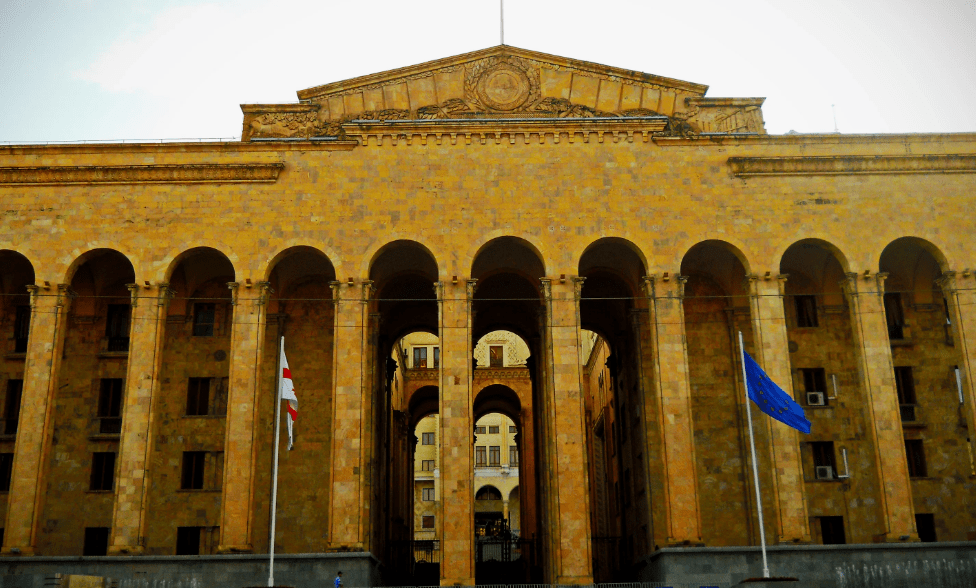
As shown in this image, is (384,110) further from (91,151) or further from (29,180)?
(29,180)

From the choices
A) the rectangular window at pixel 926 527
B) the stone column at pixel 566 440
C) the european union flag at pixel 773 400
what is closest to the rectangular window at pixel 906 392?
the rectangular window at pixel 926 527

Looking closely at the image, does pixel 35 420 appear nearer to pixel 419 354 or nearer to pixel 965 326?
pixel 965 326

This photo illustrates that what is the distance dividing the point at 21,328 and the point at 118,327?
12.9 feet

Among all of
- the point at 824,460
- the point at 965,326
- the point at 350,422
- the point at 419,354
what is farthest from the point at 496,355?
the point at 965,326

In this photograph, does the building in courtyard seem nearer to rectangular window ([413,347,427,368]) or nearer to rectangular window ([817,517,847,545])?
rectangular window ([817,517,847,545])

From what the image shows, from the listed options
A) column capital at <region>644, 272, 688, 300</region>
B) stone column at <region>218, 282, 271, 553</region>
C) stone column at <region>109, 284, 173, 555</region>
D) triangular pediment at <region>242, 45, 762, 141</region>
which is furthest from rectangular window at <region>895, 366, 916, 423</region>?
stone column at <region>109, 284, 173, 555</region>

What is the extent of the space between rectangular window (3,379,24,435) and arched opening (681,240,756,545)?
26.5 m

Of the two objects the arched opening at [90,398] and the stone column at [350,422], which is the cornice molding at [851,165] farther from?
the arched opening at [90,398]

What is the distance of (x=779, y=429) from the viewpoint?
30.7 metres

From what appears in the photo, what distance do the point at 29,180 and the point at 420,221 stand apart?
1474cm

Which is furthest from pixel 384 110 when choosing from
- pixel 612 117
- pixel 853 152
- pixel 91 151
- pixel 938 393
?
pixel 938 393

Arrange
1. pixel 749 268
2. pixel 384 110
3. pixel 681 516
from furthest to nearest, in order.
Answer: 1. pixel 384 110
2. pixel 749 268
3. pixel 681 516

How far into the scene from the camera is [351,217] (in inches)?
1298

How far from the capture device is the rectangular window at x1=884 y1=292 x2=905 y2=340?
3628cm
